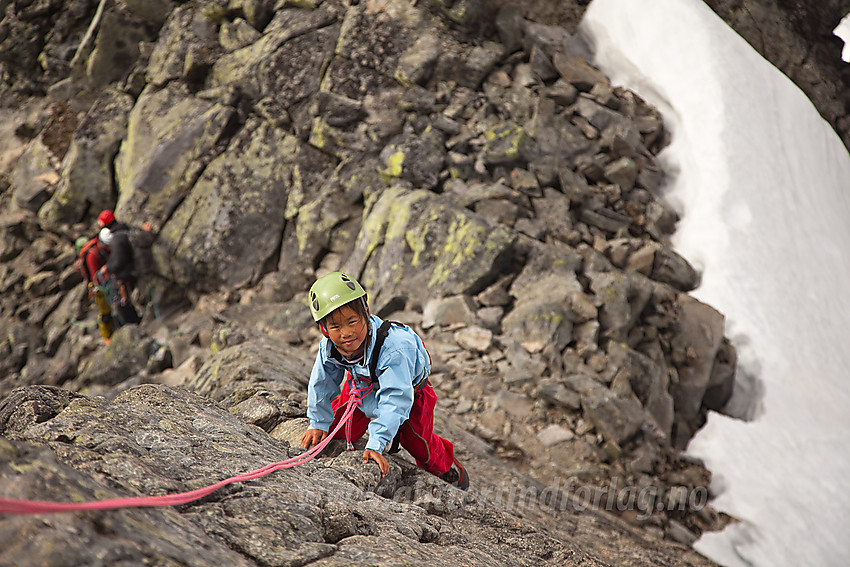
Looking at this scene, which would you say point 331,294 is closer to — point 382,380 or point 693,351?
point 382,380

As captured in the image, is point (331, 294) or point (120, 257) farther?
point (120, 257)

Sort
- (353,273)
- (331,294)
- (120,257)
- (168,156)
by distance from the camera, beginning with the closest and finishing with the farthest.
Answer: (331,294) < (353,273) < (120,257) < (168,156)

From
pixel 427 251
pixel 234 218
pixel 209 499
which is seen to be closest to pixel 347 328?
pixel 209 499

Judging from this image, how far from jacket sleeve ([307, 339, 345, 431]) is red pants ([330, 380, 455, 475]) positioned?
0.09 m

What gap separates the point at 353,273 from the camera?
1245cm

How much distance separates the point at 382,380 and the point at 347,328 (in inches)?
19.0

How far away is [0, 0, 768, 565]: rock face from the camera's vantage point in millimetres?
3482

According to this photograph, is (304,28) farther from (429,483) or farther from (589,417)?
(429,483)

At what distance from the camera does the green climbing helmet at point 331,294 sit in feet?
13.4

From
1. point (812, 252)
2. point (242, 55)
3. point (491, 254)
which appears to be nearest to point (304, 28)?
point (242, 55)

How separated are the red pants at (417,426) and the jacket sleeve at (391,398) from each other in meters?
0.49

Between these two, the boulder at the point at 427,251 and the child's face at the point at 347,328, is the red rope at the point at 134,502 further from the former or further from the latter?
the boulder at the point at 427,251

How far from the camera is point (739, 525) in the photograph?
855cm

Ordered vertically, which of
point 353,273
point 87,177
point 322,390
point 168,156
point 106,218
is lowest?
point 87,177
